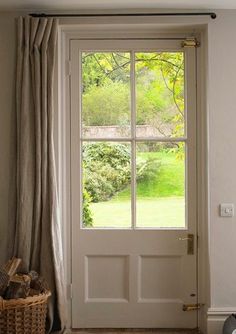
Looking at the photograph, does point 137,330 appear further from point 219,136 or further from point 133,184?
point 219,136

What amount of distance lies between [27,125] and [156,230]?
1.16 m

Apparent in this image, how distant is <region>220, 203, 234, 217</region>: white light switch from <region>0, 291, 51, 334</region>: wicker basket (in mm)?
1311

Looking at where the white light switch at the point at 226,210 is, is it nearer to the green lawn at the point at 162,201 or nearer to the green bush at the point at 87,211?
the green lawn at the point at 162,201

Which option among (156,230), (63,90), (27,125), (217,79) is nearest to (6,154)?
(27,125)

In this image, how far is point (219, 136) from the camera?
10.6 feet

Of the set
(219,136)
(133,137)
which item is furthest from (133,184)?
(219,136)

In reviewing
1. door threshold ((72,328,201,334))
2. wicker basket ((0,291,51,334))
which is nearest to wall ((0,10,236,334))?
door threshold ((72,328,201,334))

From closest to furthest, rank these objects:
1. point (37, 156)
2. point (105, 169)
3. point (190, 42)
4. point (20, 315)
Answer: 1. point (20, 315)
2. point (37, 156)
3. point (190, 42)
4. point (105, 169)

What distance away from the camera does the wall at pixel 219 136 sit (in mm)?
3201

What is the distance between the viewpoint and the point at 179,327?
3.40 m

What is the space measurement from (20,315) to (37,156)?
3.30 feet

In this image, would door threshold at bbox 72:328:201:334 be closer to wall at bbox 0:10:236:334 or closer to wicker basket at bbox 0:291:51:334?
wall at bbox 0:10:236:334

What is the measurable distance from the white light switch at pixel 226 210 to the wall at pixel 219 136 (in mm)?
29

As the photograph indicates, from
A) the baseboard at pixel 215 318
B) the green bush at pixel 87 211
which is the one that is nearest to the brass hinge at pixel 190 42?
the green bush at pixel 87 211
